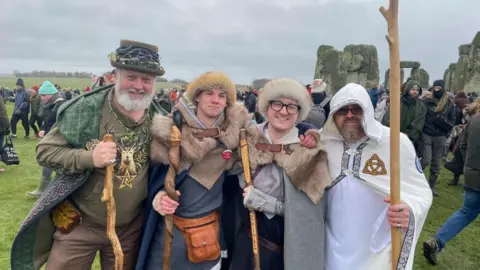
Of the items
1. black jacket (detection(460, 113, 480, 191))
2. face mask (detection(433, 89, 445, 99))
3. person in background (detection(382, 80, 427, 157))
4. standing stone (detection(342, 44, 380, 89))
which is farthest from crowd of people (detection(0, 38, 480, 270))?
standing stone (detection(342, 44, 380, 89))

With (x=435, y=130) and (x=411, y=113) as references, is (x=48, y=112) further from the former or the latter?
(x=435, y=130)

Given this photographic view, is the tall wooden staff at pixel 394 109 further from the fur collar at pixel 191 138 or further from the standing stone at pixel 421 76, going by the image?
the standing stone at pixel 421 76

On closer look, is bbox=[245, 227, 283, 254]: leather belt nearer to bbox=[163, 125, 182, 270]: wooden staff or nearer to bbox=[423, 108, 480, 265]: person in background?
bbox=[163, 125, 182, 270]: wooden staff

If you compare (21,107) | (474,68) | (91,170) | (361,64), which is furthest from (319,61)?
(91,170)

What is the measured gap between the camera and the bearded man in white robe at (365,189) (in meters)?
2.48

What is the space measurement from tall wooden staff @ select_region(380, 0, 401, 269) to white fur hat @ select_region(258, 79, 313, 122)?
543 millimetres

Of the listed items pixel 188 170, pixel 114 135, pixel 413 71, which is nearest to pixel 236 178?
pixel 188 170

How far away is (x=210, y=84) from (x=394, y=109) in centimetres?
113

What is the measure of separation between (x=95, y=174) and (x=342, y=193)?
161cm

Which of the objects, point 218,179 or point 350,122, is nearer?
point 350,122

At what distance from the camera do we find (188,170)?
2574mm

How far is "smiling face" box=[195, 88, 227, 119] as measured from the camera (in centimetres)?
255

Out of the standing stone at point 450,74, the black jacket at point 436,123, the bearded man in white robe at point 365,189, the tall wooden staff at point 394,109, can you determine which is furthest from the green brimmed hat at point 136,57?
the standing stone at point 450,74

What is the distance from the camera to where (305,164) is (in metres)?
2.42
